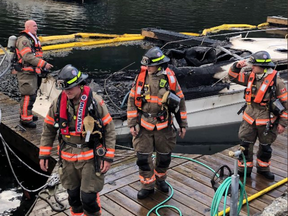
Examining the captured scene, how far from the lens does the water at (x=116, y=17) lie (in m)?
15.0

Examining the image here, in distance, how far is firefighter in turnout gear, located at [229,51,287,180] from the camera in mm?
5027

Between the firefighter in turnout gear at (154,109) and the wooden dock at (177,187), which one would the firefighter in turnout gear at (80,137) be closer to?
the firefighter in turnout gear at (154,109)

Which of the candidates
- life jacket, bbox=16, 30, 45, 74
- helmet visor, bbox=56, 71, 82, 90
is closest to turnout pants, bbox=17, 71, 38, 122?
life jacket, bbox=16, 30, 45, 74

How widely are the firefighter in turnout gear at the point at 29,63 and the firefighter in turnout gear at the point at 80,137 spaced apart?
10.7 ft

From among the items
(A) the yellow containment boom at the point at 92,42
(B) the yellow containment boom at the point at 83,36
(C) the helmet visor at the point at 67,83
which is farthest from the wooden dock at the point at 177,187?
(B) the yellow containment boom at the point at 83,36

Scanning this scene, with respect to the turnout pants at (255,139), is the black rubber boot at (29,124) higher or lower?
lower

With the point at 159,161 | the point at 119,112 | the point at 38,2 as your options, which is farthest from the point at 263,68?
the point at 38,2

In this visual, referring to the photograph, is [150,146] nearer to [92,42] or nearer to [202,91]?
[202,91]

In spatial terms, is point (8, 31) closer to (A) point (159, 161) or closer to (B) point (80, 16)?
(B) point (80, 16)

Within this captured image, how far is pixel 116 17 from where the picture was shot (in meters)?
27.0

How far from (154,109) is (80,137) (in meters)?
1.17

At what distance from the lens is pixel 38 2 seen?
30750 mm

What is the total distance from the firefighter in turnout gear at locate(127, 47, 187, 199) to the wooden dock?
47 cm

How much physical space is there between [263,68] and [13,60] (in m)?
4.48
